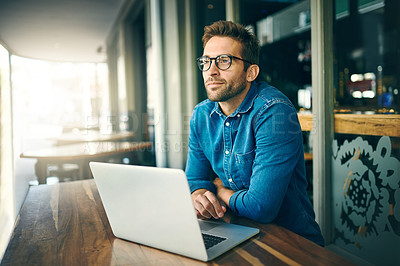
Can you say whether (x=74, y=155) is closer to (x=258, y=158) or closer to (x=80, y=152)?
(x=80, y=152)

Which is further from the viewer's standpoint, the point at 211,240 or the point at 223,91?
the point at 223,91

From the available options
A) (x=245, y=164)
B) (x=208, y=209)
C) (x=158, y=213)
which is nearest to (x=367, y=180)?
(x=245, y=164)

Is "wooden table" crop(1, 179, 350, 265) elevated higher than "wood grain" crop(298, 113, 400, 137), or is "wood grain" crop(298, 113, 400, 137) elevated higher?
"wood grain" crop(298, 113, 400, 137)

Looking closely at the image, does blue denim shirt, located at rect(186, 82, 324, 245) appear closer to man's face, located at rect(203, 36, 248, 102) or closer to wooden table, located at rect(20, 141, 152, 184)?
man's face, located at rect(203, 36, 248, 102)

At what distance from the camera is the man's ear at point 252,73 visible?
62.1 inches

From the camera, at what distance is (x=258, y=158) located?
126 centimetres

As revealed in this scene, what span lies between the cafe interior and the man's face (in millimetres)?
212

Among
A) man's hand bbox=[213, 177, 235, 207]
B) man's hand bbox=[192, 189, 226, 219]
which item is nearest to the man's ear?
man's hand bbox=[213, 177, 235, 207]

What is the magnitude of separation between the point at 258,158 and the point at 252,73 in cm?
52

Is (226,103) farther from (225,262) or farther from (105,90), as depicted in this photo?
(105,90)

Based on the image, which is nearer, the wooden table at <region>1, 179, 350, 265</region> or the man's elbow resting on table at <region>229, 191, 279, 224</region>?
the wooden table at <region>1, 179, 350, 265</region>

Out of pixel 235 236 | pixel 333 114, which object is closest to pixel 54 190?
pixel 235 236

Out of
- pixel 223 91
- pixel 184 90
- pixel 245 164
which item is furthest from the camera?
pixel 184 90

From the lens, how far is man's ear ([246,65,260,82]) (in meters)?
1.58
